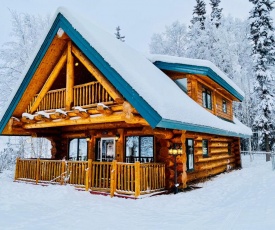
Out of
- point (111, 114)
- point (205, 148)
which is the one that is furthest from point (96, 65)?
point (205, 148)

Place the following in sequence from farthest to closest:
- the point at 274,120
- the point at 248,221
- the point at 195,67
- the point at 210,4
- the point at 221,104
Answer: the point at 210,4, the point at 274,120, the point at 221,104, the point at 195,67, the point at 248,221

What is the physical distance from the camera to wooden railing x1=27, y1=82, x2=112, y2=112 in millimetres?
11242

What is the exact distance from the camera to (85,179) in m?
11.4

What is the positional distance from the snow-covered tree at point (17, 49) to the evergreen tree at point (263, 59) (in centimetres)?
2026

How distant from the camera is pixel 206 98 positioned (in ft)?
51.5

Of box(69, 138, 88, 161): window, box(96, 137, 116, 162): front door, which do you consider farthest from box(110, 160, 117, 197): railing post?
box(69, 138, 88, 161): window

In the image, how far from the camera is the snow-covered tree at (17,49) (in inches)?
899

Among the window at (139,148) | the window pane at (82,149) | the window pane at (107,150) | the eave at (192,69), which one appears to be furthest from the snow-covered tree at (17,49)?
the window at (139,148)

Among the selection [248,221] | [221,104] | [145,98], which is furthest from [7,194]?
[221,104]

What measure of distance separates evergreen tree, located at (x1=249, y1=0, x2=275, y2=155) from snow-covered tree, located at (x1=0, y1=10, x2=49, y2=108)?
20.3 metres

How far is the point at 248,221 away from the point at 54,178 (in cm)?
863

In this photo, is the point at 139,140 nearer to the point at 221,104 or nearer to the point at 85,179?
the point at 85,179

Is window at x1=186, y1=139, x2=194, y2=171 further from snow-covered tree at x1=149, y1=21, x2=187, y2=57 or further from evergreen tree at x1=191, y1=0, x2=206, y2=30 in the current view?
evergreen tree at x1=191, y1=0, x2=206, y2=30

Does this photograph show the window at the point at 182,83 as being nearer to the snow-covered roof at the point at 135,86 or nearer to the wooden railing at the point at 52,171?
the snow-covered roof at the point at 135,86
